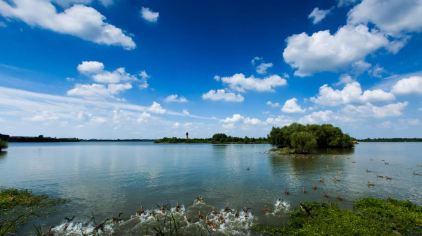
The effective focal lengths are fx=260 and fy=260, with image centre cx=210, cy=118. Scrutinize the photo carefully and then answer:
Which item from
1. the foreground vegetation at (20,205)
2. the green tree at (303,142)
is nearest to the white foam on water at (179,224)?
the foreground vegetation at (20,205)

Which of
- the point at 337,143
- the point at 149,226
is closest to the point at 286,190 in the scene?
the point at 149,226

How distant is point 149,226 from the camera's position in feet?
79.3

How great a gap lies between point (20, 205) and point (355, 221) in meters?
35.8

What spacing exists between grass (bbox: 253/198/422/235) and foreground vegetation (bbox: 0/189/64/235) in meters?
23.1

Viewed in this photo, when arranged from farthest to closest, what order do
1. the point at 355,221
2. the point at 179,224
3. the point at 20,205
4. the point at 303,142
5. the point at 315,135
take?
the point at 315,135, the point at 303,142, the point at 20,205, the point at 179,224, the point at 355,221

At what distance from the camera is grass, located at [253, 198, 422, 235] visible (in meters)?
21.1

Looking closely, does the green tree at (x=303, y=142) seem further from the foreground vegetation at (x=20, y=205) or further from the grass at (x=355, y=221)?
the foreground vegetation at (x=20, y=205)

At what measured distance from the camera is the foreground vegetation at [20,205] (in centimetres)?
2589

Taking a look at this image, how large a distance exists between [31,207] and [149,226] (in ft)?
51.6

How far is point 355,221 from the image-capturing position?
22.7 meters

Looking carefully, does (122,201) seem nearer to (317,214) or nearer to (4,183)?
(317,214)

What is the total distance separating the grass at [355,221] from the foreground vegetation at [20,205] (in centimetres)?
2307

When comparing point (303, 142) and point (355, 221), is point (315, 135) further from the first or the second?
point (355, 221)

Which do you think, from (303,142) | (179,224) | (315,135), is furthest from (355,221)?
(315,135)
